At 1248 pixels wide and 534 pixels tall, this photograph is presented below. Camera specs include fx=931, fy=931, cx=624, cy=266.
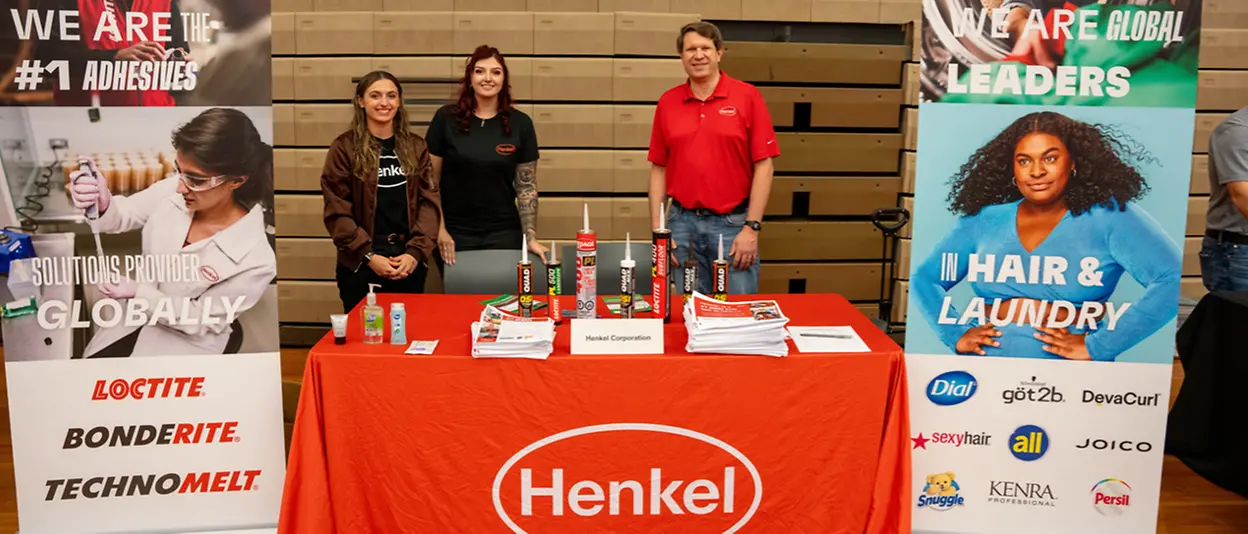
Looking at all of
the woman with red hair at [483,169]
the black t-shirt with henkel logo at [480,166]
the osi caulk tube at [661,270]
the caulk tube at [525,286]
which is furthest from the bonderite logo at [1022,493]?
the black t-shirt with henkel logo at [480,166]

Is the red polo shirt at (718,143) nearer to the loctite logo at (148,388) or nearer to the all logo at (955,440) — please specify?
the all logo at (955,440)

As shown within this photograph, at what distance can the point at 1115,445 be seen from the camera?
267 cm

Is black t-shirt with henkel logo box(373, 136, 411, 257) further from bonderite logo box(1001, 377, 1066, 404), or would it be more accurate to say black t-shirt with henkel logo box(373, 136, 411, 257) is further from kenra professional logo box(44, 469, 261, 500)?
bonderite logo box(1001, 377, 1066, 404)

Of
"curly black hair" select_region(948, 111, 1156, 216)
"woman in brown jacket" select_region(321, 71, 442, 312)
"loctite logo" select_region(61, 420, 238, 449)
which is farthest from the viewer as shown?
"woman in brown jacket" select_region(321, 71, 442, 312)

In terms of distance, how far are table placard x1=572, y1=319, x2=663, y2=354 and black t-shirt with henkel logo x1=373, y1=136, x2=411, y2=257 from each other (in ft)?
4.32

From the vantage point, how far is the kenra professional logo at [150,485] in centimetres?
268

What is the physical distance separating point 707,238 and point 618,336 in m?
1.26

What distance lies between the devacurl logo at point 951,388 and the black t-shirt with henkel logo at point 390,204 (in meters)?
2.02

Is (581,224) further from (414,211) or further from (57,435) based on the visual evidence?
(57,435)

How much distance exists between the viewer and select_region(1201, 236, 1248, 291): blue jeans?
11.1 ft

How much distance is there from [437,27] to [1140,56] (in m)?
3.33

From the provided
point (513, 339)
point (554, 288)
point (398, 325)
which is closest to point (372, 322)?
point (398, 325)

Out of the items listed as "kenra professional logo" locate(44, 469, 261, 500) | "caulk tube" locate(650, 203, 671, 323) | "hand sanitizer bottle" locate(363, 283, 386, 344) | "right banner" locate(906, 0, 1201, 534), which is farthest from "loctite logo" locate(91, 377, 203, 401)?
"right banner" locate(906, 0, 1201, 534)

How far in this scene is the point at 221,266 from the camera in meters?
2.67
